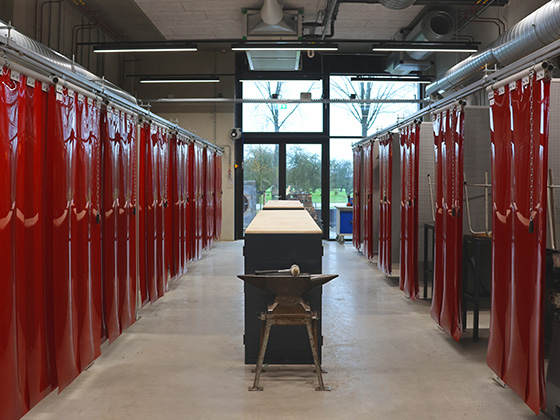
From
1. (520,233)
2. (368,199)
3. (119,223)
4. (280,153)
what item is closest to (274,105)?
(280,153)

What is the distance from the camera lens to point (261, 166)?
12.5 meters

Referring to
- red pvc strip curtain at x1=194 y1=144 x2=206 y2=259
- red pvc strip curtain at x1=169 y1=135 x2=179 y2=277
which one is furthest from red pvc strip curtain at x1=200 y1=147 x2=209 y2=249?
red pvc strip curtain at x1=169 y1=135 x2=179 y2=277

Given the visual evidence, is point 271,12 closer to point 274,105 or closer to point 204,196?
point 204,196

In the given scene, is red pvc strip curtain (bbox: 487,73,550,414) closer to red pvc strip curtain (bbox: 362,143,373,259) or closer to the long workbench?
the long workbench

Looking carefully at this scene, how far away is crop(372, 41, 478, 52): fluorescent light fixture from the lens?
7.69 meters

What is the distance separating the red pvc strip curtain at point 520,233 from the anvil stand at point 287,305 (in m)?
1.15

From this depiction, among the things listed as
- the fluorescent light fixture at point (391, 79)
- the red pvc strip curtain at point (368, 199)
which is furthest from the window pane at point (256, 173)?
the red pvc strip curtain at point (368, 199)

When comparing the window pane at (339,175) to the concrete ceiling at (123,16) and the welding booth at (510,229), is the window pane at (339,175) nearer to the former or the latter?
the concrete ceiling at (123,16)

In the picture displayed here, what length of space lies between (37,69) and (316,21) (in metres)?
6.56

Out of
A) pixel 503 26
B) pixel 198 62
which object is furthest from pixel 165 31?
pixel 503 26

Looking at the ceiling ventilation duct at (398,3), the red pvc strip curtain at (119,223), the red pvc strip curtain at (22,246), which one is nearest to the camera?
the red pvc strip curtain at (22,246)

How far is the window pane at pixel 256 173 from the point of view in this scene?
12.5m

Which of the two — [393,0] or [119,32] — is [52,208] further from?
[119,32]

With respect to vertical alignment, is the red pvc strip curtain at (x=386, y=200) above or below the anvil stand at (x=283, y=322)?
above
